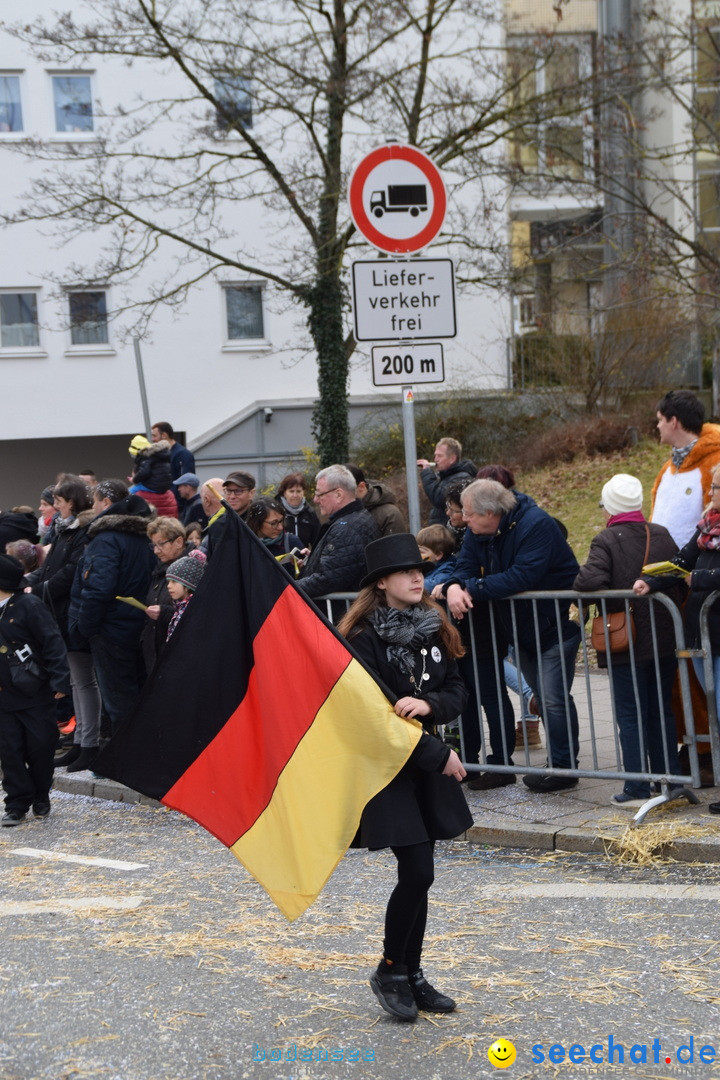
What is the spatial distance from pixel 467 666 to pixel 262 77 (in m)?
12.6

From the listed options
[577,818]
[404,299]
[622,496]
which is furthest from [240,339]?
[577,818]

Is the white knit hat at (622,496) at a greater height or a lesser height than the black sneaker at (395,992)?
greater

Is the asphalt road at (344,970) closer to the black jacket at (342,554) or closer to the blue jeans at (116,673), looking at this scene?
the black jacket at (342,554)

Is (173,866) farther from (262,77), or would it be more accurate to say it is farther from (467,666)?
(262,77)

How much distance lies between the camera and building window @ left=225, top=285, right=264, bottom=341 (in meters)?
29.9

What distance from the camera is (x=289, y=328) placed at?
98.7 ft

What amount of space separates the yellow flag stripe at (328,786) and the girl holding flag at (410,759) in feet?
0.27

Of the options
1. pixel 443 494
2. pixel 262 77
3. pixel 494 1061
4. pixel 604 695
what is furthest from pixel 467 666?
pixel 262 77

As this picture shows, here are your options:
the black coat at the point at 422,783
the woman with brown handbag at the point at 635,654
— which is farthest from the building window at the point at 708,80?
the black coat at the point at 422,783

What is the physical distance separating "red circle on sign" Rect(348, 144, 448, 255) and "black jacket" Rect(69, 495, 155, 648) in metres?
2.98

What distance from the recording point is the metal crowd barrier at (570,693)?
7.03 metres

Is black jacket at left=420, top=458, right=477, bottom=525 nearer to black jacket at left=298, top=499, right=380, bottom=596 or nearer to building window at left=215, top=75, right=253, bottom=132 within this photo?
black jacket at left=298, top=499, right=380, bottom=596

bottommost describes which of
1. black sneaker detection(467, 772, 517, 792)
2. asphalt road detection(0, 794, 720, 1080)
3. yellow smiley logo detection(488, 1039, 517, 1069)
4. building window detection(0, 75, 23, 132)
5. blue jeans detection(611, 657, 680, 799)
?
black sneaker detection(467, 772, 517, 792)

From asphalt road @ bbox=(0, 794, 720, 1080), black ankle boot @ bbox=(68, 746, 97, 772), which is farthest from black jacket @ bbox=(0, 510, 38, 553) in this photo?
asphalt road @ bbox=(0, 794, 720, 1080)
